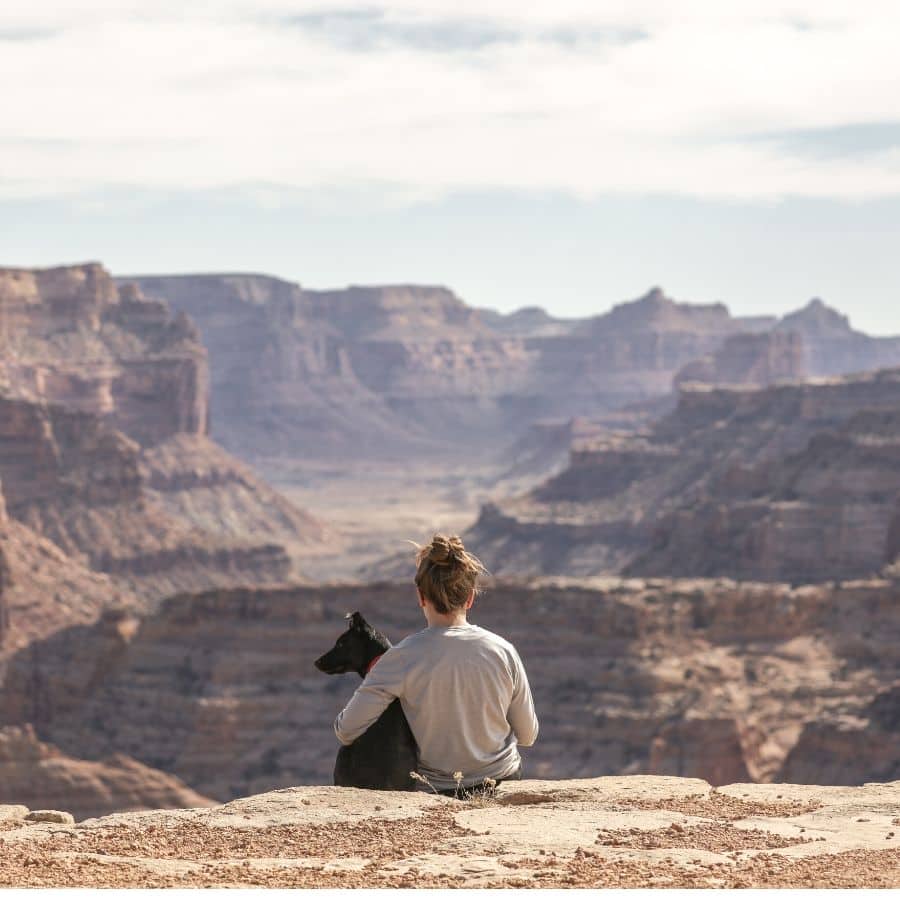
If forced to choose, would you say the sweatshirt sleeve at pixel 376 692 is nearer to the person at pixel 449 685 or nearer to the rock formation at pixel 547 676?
the person at pixel 449 685

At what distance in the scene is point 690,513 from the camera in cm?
15575

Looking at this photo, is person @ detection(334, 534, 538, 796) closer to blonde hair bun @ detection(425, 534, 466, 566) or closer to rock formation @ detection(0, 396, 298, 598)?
blonde hair bun @ detection(425, 534, 466, 566)

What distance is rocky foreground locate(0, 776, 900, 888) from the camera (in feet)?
51.2

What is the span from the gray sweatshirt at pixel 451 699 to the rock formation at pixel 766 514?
367 feet

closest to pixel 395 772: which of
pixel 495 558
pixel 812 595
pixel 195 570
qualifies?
pixel 812 595

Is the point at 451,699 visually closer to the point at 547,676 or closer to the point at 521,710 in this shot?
the point at 521,710

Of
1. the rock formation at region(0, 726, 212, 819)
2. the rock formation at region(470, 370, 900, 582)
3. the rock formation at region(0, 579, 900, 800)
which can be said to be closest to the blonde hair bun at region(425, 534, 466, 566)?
the rock formation at region(0, 726, 212, 819)

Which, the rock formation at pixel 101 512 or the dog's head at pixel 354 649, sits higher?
the dog's head at pixel 354 649

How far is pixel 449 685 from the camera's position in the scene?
18.9 metres

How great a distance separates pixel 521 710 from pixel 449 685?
824 millimetres

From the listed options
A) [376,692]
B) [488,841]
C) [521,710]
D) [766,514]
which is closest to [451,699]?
[376,692]

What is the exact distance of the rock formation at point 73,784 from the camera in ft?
239

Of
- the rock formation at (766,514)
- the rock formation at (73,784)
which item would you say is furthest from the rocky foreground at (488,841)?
the rock formation at (766,514)

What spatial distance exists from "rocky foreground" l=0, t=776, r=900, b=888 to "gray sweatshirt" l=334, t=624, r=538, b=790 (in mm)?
484
